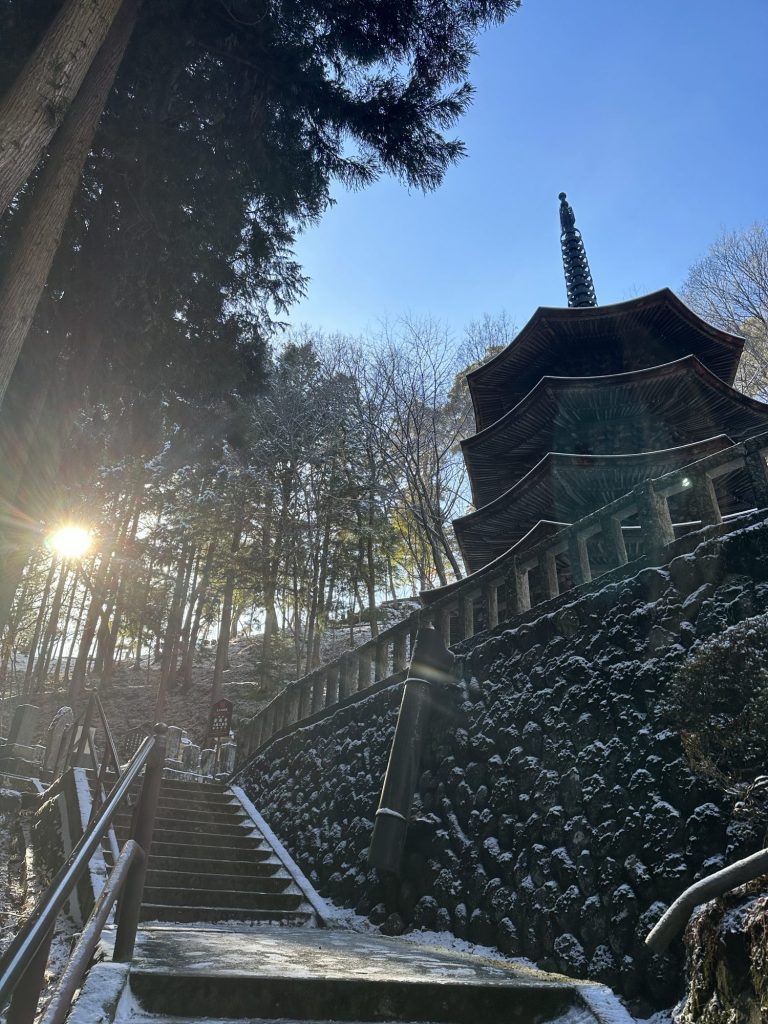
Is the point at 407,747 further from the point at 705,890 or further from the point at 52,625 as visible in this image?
the point at 52,625

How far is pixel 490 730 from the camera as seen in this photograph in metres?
6.17

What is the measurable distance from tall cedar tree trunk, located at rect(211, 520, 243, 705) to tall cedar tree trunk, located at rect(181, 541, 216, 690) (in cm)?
105

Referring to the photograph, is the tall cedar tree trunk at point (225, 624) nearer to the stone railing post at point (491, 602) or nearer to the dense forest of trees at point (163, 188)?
the dense forest of trees at point (163, 188)

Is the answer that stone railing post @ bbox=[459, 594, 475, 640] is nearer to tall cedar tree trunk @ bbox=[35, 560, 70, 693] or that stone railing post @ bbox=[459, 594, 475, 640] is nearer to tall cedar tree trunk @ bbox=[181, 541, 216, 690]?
tall cedar tree trunk @ bbox=[181, 541, 216, 690]

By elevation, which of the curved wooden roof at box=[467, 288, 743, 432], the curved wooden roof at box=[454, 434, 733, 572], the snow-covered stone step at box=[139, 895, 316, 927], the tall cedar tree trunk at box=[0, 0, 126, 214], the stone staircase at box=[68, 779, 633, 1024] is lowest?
the snow-covered stone step at box=[139, 895, 316, 927]

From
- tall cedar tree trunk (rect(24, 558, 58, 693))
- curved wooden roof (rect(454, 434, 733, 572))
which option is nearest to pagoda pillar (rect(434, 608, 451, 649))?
curved wooden roof (rect(454, 434, 733, 572))

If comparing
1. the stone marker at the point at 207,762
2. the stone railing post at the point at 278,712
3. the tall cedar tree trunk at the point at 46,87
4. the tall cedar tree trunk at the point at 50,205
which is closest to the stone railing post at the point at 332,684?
the stone railing post at the point at 278,712

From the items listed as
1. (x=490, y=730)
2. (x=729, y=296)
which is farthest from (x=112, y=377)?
(x=729, y=296)

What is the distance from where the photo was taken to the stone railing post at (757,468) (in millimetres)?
4906

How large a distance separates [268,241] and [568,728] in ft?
25.9

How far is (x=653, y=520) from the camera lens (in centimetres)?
569

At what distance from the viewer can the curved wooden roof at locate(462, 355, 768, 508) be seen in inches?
363

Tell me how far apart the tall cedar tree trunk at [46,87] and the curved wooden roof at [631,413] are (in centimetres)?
684

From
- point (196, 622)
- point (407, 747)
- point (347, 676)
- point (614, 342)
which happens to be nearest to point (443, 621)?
point (407, 747)
